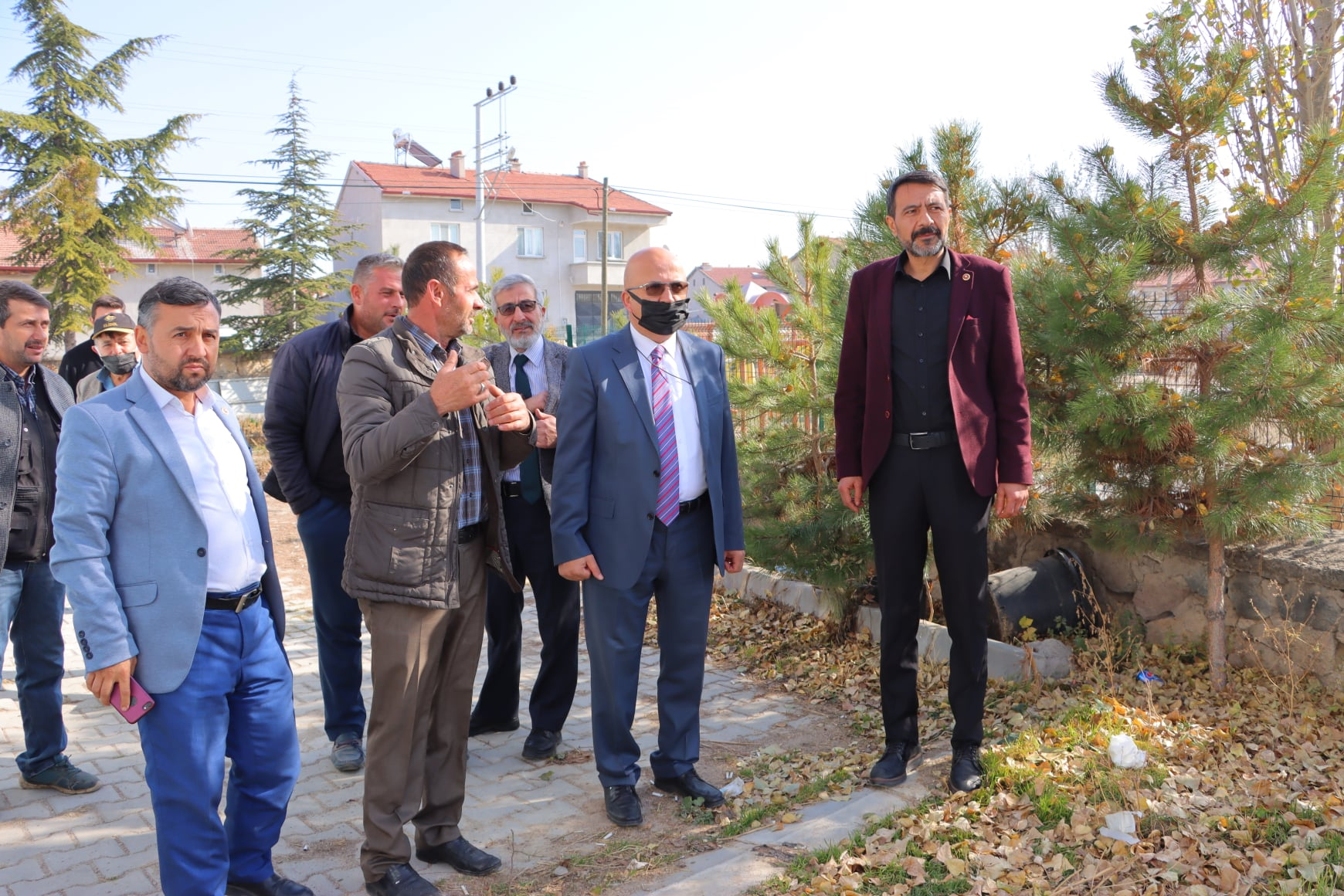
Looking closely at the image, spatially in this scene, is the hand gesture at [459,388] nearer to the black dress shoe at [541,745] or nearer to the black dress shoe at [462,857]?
the black dress shoe at [462,857]

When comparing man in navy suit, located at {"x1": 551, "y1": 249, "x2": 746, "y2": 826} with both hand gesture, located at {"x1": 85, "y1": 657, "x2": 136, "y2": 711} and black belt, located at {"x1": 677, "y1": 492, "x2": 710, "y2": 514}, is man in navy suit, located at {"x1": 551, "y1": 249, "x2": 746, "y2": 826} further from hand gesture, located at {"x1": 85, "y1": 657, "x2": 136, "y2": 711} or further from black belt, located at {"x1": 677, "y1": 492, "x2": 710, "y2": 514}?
hand gesture, located at {"x1": 85, "y1": 657, "x2": 136, "y2": 711}

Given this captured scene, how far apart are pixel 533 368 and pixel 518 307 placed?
0.31 m

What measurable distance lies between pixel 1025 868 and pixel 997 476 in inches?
59.5

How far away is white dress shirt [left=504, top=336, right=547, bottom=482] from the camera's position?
4.96 m

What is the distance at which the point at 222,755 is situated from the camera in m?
3.07

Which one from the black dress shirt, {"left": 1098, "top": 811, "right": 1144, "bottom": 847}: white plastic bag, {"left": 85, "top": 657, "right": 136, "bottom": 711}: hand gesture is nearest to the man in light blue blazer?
{"left": 85, "top": 657, "right": 136, "bottom": 711}: hand gesture

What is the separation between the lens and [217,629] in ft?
10.1

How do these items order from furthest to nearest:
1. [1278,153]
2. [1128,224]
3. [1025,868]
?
[1278,153] < [1128,224] < [1025,868]

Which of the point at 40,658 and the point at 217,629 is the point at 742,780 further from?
the point at 40,658

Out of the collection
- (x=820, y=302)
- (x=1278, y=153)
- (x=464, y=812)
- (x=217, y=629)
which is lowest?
(x=464, y=812)

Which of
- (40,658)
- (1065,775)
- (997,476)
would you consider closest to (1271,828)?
(1065,775)

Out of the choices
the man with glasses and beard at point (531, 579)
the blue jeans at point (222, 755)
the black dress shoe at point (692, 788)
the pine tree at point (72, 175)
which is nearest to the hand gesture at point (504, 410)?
the blue jeans at point (222, 755)

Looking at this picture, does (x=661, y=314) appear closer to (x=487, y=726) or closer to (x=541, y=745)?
(x=541, y=745)

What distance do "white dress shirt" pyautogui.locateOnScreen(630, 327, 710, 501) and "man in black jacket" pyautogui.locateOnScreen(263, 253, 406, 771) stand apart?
1.24 m
